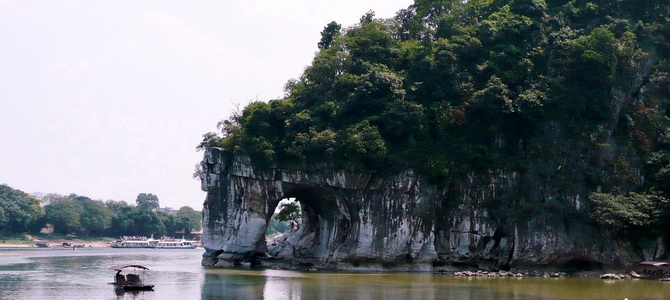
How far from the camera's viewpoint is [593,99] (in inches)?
1634

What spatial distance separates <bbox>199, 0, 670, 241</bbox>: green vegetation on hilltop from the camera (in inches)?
1606

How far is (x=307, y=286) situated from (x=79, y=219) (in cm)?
6648

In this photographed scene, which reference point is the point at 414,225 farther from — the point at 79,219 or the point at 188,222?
the point at 188,222

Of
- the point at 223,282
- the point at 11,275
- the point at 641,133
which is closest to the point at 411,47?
the point at 641,133

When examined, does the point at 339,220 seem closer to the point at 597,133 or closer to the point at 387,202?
the point at 387,202

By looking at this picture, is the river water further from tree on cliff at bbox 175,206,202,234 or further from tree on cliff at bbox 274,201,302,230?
tree on cliff at bbox 175,206,202,234

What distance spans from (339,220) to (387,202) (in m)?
3.51

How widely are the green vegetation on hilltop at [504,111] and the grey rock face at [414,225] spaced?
816mm

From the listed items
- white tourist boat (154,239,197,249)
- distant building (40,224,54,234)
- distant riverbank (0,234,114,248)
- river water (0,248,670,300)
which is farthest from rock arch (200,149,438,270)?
distant building (40,224,54,234)

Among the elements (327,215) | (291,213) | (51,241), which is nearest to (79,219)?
(51,241)

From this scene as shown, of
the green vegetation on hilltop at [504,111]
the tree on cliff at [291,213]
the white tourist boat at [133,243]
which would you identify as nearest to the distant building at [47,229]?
the white tourist boat at [133,243]

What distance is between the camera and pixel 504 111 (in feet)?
133

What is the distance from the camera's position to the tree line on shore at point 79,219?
266 feet

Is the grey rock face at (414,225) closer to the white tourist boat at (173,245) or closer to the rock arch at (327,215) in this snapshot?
the rock arch at (327,215)
